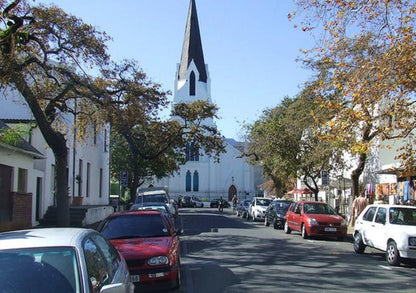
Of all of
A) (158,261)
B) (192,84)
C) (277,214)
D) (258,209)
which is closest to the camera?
(158,261)

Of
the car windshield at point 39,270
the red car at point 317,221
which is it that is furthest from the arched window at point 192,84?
the car windshield at point 39,270

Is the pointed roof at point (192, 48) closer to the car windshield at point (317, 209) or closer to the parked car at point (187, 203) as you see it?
the parked car at point (187, 203)

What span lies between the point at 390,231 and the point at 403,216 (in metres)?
0.88

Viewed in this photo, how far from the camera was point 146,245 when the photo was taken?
8883 mm

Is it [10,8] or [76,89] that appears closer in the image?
[10,8]

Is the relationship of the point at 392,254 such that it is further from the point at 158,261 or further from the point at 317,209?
the point at 317,209

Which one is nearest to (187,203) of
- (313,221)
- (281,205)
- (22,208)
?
(281,205)

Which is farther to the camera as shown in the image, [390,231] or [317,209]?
[317,209]

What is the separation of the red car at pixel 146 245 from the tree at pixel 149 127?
7.98 m

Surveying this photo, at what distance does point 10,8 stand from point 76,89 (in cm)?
395

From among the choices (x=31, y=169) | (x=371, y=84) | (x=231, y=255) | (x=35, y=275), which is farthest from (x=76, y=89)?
(x=35, y=275)

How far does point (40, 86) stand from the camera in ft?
59.1

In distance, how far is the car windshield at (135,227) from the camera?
970 cm

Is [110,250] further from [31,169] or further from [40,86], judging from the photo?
[31,169]
